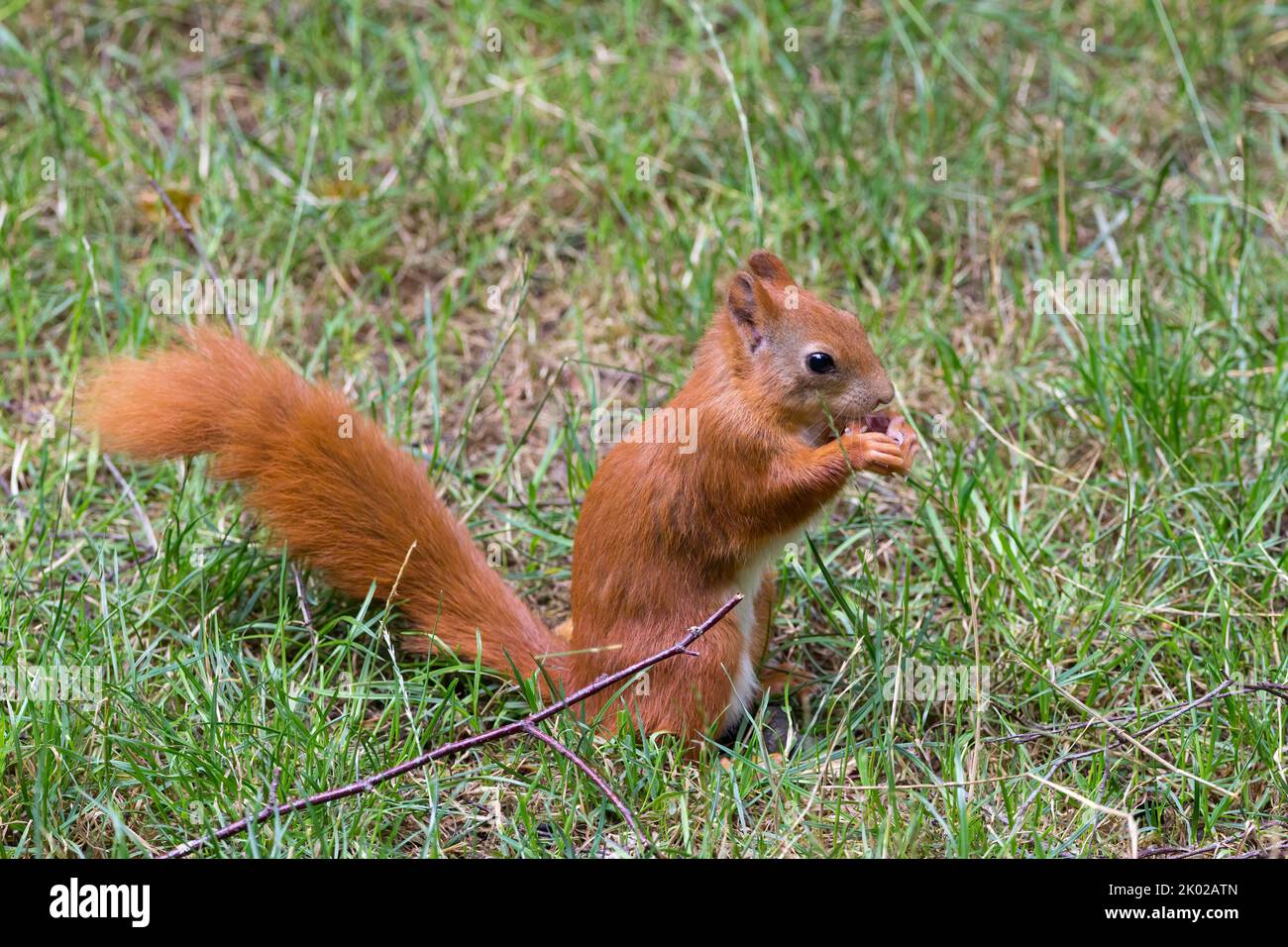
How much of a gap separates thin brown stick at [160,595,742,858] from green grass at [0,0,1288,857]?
0.05 meters

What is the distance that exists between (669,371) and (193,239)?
4.83 feet

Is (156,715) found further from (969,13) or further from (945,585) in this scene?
(969,13)

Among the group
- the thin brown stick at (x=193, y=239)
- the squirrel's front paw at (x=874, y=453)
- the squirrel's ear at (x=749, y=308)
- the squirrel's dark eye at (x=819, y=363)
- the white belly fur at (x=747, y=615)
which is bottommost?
the white belly fur at (x=747, y=615)

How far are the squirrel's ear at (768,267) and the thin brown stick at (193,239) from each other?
5.20ft

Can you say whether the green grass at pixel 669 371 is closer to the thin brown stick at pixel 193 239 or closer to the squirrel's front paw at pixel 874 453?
the thin brown stick at pixel 193 239

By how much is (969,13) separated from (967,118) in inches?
18.2

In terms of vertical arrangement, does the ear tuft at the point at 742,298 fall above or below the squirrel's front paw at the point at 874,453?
above

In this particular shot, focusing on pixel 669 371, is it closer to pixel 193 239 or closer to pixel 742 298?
pixel 742 298

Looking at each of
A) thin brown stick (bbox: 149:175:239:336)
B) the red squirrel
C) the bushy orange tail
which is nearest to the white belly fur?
the red squirrel

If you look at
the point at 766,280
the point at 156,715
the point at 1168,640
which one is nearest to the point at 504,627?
the point at 156,715

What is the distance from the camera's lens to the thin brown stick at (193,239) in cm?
418

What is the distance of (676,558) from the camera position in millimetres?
3082

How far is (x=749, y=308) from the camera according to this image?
10.3 ft

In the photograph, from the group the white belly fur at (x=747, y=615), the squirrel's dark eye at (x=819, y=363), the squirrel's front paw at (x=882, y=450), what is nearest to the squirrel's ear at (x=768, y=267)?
the squirrel's dark eye at (x=819, y=363)
